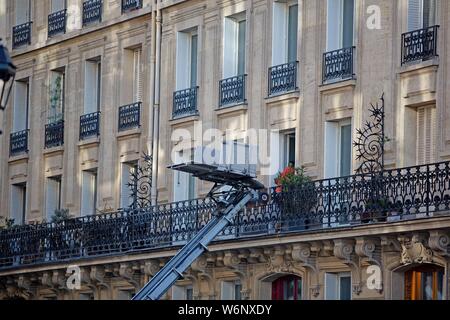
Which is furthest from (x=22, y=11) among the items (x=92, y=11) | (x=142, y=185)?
(x=142, y=185)

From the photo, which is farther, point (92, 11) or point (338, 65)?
point (92, 11)

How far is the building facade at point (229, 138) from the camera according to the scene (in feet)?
106

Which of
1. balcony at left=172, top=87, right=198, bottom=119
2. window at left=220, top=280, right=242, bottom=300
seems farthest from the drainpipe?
window at left=220, top=280, right=242, bottom=300

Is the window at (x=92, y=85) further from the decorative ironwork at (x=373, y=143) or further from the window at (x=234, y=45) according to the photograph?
the decorative ironwork at (x=373, y=143)

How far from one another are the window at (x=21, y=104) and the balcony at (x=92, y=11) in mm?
→ 3491

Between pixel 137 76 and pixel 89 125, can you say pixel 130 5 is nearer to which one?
pixel 137 76

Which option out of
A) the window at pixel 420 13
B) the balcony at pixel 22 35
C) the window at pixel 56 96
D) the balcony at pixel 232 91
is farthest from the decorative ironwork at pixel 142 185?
the window at pixel 420 13

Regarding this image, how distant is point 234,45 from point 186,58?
1.88 meters

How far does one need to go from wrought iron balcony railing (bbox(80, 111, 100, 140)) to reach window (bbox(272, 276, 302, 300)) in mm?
8294

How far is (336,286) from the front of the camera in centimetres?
3438

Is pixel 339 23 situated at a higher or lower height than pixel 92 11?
lower

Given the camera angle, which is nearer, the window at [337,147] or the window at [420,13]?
the window at [420,13]

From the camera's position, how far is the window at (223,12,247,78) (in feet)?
125

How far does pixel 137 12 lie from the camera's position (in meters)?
41.4
